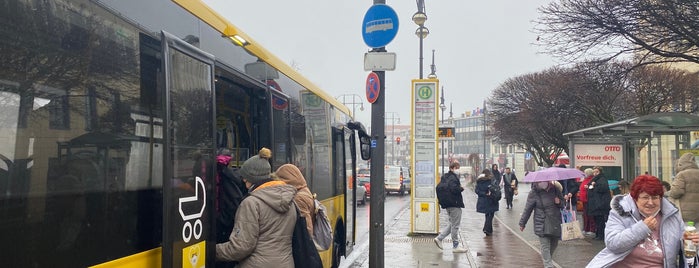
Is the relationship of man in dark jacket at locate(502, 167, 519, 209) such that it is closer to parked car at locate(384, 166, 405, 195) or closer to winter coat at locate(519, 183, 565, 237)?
parked car at locate(384, 166, 405, 195)

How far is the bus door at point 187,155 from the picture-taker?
3.08m

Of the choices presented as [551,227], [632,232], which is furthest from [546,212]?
[632,232]

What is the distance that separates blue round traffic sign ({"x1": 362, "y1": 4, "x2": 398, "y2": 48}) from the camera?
7391 mm

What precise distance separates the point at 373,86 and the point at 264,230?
156 inches

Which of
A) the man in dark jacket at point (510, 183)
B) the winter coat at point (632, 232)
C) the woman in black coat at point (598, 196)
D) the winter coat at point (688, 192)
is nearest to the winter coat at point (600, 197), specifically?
the woman in black coat at point (598, 196)

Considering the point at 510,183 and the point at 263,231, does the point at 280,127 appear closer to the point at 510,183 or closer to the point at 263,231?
the point at 263,231

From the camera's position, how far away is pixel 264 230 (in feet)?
13.1

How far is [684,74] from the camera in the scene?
24.6 metres

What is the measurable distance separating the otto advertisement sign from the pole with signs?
33.9 ft

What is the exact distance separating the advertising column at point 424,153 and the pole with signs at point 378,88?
20.6ft

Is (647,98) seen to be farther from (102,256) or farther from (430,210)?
(102,256)

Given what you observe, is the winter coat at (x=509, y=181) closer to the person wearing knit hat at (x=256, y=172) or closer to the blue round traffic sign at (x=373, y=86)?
the blue round traffic sign at (x=373, y=86)

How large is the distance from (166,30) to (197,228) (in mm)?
1199

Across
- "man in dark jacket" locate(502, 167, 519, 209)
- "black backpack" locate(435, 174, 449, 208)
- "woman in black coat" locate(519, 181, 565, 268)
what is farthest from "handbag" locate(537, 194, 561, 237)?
"man in dark jacket" locate(502, 167, 519, 209)
